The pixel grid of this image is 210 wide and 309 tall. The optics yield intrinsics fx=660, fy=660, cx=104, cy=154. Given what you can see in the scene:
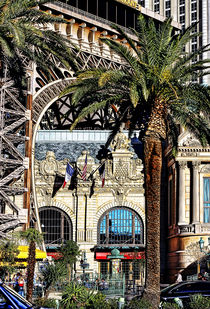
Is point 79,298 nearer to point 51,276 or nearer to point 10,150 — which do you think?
point 51,276

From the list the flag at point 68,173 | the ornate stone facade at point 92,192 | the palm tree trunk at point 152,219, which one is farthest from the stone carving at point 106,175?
the palm tree trunk at point 152,219

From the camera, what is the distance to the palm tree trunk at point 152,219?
3250 cm

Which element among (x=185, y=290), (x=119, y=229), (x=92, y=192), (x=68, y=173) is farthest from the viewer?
(x=119, y=229)

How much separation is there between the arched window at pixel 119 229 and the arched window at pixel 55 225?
339 cm

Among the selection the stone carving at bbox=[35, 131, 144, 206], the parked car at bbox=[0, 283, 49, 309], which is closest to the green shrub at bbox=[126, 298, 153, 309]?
the parked car at bbox=[0, 283, 49, 309]

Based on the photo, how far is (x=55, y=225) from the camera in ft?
223

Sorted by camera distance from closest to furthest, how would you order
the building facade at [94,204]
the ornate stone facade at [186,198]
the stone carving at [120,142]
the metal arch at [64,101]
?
the metal arch at [64,101] → the ornate stone facade at [186,198] → the building facade at [94,204] → the stone carving at [120,142]

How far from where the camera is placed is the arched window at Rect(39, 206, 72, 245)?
67.6 meters

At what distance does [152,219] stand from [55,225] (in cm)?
3562

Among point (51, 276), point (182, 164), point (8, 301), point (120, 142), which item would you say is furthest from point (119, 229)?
point (8, 301)

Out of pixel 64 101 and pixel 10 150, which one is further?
pixel 64 101

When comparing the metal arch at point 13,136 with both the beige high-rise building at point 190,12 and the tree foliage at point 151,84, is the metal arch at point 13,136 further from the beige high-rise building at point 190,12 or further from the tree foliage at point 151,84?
the beige high-rise building at point 190,12

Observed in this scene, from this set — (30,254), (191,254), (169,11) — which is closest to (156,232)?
(30,254)

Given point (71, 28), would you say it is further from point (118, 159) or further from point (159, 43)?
point (159, 43)
